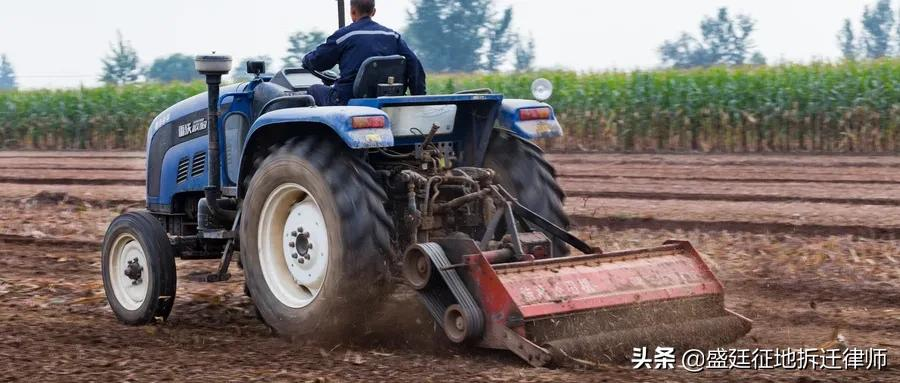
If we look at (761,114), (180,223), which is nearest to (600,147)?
(761,114)

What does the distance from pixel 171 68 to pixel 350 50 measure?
60724 millimetres

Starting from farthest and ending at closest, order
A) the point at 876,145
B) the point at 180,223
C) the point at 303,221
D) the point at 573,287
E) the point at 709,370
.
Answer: the point at 876,145 < the point at 180,223 < the point at 303,221 < the point at 573,287 < the point at 709,370

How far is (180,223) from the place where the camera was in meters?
7.27

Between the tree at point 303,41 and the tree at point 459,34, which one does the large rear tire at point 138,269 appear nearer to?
the tree at point 303,41

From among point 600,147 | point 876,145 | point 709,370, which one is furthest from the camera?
point 600,147

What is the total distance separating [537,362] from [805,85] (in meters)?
16.8

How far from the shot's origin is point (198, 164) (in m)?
6.99

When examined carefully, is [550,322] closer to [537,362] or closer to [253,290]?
[537,362]

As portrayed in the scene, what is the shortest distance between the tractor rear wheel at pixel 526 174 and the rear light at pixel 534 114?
0.19 meters

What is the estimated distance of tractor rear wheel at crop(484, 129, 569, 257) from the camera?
6.47 meters

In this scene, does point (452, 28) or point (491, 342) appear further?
point (452, 28)

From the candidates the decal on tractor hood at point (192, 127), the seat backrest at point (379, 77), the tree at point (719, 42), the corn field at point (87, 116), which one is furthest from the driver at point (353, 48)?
the tree at point (719, 42)

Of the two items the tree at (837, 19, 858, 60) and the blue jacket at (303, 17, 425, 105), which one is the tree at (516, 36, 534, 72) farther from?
the blue jacket at (303, 17, 425, 105)

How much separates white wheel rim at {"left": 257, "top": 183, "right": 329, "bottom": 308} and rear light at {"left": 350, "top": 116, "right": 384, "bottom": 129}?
0.48 metres
